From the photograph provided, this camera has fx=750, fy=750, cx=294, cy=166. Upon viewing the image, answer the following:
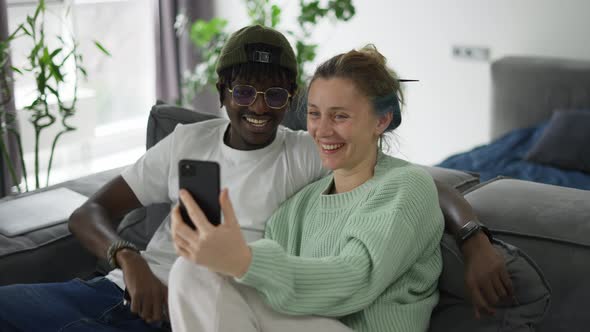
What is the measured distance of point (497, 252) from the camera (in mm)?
1503

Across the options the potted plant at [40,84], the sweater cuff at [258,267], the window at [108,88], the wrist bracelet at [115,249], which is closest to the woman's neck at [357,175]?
the sweater cuff at [258,267]

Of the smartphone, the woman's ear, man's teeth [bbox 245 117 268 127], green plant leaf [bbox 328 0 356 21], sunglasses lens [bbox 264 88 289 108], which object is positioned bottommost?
the smartphone

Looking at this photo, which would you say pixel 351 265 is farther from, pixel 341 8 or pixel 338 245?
pixel 341 8

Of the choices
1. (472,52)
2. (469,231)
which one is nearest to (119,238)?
(469,231)

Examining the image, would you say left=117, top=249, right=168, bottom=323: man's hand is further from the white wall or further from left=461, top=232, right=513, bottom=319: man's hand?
the white wall

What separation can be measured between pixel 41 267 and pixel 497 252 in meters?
1.21

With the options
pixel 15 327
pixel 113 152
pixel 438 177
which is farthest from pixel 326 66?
pixel 113 152

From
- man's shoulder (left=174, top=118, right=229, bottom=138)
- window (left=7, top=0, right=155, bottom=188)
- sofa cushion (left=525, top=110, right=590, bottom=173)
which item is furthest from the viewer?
window (left=7, top=0, right=155, bottom=188)

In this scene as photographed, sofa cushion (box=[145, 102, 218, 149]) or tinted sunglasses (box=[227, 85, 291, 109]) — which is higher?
tinted sunglasses (box=[227, 85, 291, 109])

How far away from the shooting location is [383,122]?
1.65 meters

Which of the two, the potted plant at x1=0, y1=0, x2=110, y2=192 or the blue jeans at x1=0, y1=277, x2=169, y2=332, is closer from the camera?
the blue jeans at x1=0, y1=277, x2=169, y2=332

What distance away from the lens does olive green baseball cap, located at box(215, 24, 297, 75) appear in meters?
1.79

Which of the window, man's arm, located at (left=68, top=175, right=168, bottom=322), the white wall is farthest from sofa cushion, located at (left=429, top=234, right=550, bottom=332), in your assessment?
the window

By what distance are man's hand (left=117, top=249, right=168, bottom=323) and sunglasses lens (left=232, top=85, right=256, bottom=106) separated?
456 mm
